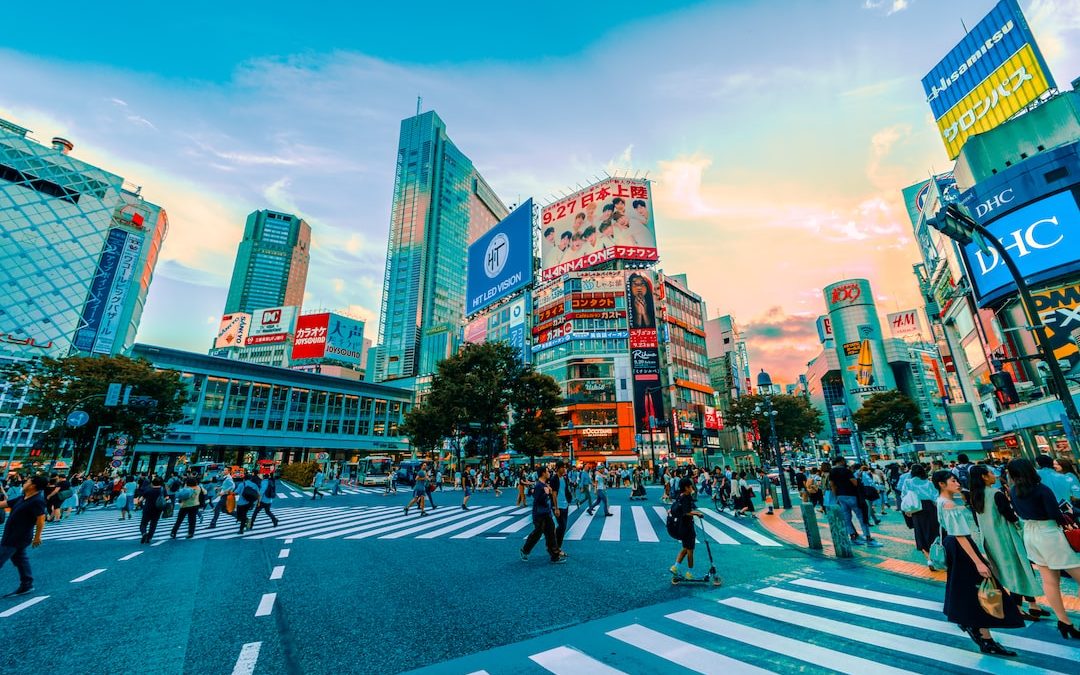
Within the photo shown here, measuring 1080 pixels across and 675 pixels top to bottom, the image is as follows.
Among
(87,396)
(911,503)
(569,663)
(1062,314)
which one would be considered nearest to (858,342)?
(1062,314)

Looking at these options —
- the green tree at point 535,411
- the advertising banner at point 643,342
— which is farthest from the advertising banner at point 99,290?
the advertising banner at point 643,342

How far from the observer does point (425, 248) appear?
410 feet

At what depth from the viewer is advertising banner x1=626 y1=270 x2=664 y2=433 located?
55500mm

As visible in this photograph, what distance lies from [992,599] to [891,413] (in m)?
57.8

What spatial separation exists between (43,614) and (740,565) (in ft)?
34.3

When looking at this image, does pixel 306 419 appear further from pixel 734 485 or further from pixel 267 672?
pixel 267 672

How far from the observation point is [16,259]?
52781 mm

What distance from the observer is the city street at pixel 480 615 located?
13.1 ft

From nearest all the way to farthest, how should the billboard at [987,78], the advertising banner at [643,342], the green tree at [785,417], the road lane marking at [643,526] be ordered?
1. the road lane marking at [643,526]
2. the billboard at [987,78]
3. the green tree at [785,417]
4. the advertising banner at [643,342]

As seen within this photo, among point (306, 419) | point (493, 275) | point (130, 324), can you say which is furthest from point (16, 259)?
point (493, 275)

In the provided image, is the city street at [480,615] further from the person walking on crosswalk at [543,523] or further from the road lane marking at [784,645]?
the person walking on crosswalk at [543,523]

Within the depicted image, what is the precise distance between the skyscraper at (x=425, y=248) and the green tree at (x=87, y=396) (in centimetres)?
7636

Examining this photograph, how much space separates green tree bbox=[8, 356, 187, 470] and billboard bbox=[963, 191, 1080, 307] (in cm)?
5386

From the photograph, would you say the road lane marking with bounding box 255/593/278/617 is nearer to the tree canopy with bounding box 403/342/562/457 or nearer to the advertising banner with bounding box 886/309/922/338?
the tree canopy with bounding box 403/342/562/457
